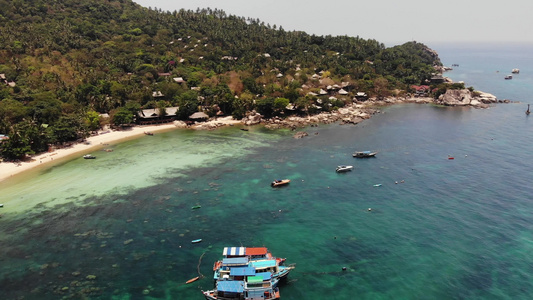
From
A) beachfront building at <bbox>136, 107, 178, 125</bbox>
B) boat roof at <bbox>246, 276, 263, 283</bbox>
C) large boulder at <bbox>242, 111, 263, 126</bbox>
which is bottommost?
boat roof at <bbox>246, 276, 263, 283</bbox>

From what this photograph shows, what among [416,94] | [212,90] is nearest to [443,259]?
[212,90]

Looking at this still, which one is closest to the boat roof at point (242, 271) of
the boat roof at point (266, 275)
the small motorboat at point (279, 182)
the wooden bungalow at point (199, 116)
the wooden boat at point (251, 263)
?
the wooden boat at point (251, 263)

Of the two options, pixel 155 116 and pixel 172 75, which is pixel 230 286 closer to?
pixel 155 116

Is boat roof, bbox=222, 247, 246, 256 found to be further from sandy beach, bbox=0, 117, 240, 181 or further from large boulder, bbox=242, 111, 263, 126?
large boulder, bbox=242, 111, 263, 126

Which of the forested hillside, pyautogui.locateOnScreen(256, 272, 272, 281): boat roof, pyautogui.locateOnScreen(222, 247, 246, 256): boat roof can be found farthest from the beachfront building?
pyautogui.locateOnScreen(256, 272, 272, 281): boat roof

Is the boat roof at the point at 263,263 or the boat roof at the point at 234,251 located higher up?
the boat roof at the point at 234,251

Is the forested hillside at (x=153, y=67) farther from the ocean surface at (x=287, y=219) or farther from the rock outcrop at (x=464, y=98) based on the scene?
the rock outcrop at (x=464, y=98)
